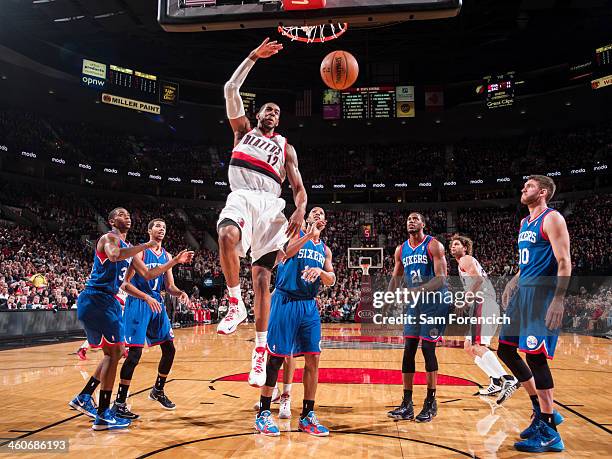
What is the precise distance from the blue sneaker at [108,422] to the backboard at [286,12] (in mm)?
3766

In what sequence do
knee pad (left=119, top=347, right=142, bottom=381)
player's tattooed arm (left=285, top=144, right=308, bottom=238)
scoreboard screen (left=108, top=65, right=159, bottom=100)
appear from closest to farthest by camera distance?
player's tattooed arm (left=285, top=144, right=308, bottom=238) < knee pad (left=119, top=347, right=142, bottom=381) < scoreboard screen (left=108, top=65, right=159, bottom=100)

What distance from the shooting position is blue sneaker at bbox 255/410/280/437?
4867 mm

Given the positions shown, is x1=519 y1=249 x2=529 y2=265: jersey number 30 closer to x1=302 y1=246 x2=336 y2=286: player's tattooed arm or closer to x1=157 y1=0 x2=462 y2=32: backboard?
x1=302 y1=246 x2=336 y2=286: player's tattooed arm

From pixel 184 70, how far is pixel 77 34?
6.88 m

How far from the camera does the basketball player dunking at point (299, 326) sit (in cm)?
503

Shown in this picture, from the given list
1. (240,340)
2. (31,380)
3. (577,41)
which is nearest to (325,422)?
(31,380)

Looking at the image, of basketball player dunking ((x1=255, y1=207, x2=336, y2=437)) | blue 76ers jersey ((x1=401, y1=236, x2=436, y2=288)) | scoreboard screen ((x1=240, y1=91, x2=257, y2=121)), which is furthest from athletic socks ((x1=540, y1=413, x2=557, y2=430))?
scoreboard screen ((x1=240, y1=91, x2=257, y2=121))

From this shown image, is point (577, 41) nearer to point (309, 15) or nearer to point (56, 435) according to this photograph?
point (309, 15)

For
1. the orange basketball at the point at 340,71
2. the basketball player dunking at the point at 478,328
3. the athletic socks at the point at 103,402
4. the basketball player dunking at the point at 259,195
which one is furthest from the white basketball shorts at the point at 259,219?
the orange basketball at the point at 340,71

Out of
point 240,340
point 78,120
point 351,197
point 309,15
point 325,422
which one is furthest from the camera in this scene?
point 351,197

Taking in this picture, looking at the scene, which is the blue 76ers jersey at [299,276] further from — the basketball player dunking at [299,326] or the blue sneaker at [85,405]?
the blue sneaker at [85,405]

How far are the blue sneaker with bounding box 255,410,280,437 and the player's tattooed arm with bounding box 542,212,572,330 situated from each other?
2661 mm

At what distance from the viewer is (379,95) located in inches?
955

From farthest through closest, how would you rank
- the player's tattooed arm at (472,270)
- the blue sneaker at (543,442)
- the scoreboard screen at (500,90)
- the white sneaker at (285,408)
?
the scoreboard screen at (500,90) → the player's tattooed arm at (472,270) → the white sneaker at (285,408) → the blue sneaker at (543,442)
